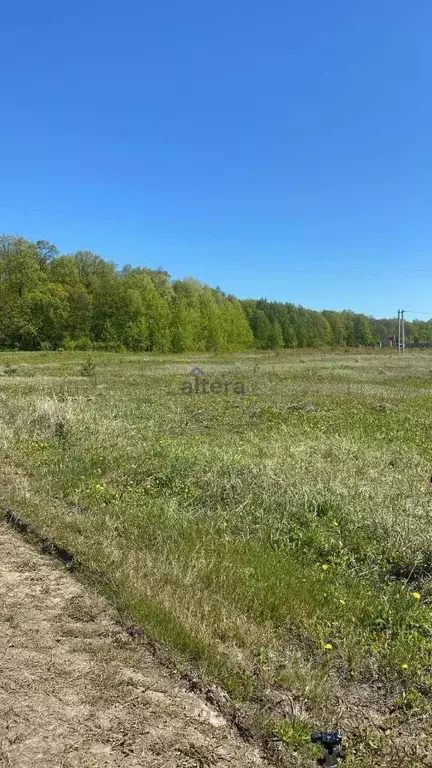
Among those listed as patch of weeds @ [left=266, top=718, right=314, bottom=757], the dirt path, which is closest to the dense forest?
the dirt path

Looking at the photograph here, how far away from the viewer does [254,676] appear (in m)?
2.81

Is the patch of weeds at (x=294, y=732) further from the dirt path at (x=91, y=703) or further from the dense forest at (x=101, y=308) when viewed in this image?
the dense forest at (x=101, y=308)

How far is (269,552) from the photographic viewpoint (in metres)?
4.58

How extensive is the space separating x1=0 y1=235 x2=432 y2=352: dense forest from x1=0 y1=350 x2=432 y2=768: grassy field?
171ft

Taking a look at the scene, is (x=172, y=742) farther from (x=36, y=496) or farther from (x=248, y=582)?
(x=36, y=496)

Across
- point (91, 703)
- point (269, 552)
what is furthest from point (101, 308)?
point (91, 703)

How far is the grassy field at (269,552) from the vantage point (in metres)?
2.72

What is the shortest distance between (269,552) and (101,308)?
6345 centimetres

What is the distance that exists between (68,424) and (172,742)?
26.2 feet

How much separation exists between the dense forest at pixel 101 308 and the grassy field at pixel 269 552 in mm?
52259

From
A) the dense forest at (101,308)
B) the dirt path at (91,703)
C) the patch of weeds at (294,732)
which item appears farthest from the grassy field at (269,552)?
the dense forest at (101,308)

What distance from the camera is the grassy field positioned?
8.92 feet

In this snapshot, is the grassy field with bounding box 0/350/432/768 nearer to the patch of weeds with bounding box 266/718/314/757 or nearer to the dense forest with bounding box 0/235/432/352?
the patch of weeds with bounding box 266/718/314/757

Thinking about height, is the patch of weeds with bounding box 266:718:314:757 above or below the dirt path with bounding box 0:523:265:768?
below
